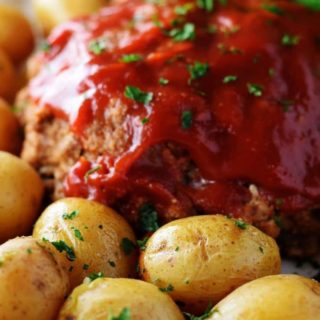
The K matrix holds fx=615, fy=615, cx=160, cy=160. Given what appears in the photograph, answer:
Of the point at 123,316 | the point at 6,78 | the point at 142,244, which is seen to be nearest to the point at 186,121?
the point at 142,244

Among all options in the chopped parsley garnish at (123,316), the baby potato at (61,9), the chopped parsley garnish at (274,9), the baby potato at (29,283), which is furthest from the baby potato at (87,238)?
the baby potato at (61,9)

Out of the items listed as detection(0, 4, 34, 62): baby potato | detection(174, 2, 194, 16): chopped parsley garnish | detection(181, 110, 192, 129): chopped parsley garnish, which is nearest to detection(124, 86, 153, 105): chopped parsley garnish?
detection(181, 110, 192, 129): chopped parsley garnish

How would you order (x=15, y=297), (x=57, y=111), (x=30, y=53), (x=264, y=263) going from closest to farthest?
(x=15, y=297) < (x=264, y=263) < (x=57, y=111) < (x=30, y=53)

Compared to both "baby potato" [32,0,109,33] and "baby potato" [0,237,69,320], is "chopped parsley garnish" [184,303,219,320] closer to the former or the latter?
"baby potato" [0,237,69,320]

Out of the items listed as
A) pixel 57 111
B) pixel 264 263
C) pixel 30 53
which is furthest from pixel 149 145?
pixel 30 53

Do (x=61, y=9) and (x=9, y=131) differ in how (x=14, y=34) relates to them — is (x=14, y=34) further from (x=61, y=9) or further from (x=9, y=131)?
(x=9, y=131)

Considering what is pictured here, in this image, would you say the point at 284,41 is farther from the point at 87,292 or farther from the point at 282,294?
the point at 87,292
